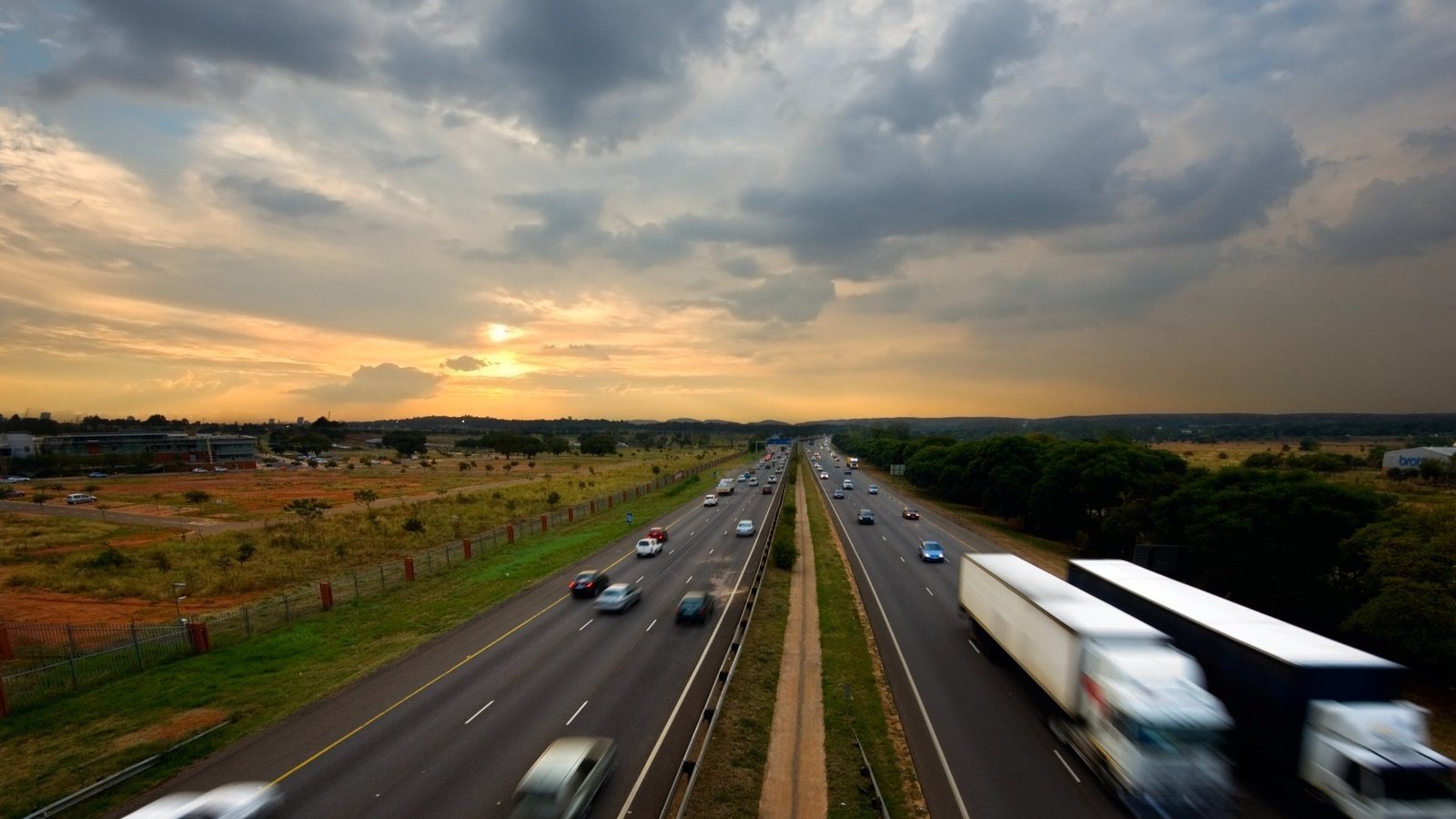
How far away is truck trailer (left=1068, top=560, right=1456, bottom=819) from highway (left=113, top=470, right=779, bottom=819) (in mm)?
16463

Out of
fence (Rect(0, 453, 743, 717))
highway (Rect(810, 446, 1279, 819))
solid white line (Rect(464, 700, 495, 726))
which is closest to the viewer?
highway (Rect(810, 446, 1279, 819))

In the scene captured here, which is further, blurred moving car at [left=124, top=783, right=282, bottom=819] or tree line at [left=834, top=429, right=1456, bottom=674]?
tree line at [left=834, top=429, right=1456, bottom=674]

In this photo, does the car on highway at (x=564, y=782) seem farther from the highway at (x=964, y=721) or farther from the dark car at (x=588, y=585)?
the dark car at (x=588, y=585)

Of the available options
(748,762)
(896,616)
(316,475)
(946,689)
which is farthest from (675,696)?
(316,475)

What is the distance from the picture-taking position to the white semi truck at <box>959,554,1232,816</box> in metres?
15.4

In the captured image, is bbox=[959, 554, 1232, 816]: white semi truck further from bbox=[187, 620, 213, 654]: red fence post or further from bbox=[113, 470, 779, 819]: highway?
bbox=[187, 620, 213, 654]: red fence post

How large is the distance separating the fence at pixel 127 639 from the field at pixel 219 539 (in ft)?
15.5

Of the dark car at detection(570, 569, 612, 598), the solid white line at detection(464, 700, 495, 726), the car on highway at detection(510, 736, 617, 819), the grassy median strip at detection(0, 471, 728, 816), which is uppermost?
the car on highway at detection(510, 736, 617, 819)

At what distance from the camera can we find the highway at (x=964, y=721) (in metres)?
17.4

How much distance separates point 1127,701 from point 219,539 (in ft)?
238

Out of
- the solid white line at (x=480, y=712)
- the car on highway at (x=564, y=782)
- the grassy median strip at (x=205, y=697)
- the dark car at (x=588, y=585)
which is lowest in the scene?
the grassy median strip at (x=205, y=697)

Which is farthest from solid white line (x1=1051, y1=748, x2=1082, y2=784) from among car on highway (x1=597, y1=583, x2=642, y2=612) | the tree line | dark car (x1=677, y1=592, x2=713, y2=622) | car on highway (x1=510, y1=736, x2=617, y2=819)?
car on highway (x1=597, y1=583, x2=642, y2=612)

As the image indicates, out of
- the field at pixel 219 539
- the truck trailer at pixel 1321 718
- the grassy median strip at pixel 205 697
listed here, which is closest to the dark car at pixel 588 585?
the grassy median strip at pixel 205 697

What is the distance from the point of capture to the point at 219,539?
5934cm
